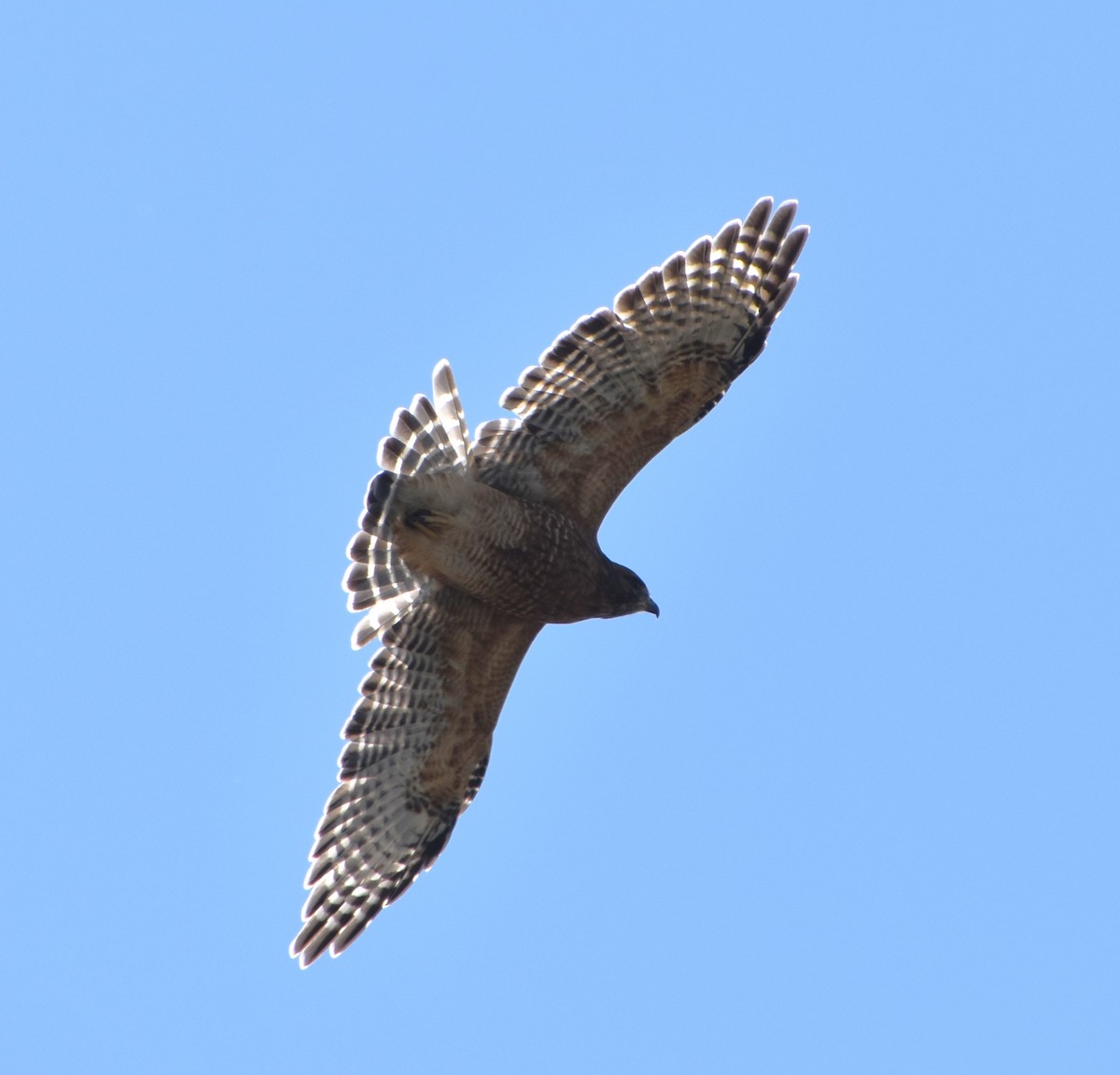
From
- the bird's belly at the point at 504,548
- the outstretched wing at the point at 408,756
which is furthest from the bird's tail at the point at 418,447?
the outstretched wing at the point at 408,756

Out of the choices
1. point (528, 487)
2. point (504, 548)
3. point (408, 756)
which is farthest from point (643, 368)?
point (408, 756)

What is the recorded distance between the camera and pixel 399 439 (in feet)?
39.3

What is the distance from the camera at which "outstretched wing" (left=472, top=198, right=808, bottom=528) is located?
1191cm

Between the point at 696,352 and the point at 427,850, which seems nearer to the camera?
the point at 696,352

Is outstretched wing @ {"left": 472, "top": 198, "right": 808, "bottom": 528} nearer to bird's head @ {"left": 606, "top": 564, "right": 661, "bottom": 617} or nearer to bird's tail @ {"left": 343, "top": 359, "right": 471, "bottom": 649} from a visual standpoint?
bird's tail @ {"left": 343, "top": 359, "right": 471, "bottom": 649}

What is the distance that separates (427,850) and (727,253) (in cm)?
440

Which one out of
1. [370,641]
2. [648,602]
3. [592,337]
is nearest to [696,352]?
[592,337]

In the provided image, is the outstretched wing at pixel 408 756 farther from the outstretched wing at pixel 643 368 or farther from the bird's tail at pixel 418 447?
the outstretched wing at pixel 643 368

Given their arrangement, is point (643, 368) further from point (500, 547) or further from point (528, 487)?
point (500, 547)

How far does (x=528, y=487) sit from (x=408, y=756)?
204 cm

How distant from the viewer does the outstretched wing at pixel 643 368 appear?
1191 cm

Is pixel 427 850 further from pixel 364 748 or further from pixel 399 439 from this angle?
pixel 399 439

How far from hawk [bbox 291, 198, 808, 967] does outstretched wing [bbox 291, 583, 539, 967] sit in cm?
1

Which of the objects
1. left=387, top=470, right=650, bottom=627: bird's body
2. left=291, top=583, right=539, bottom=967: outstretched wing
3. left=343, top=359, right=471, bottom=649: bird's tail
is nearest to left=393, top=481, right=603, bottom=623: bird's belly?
left=387, top=470, right=650, bottom=627: bird's body
